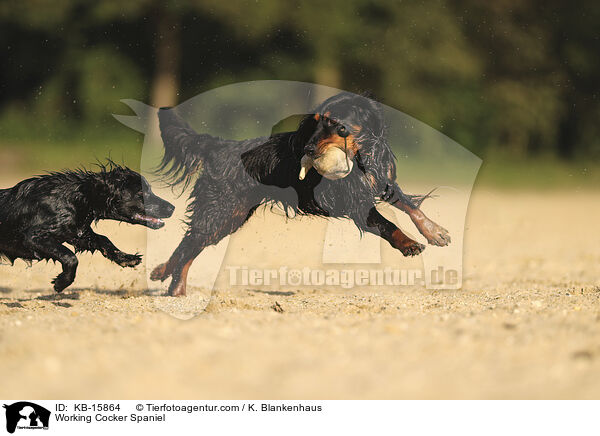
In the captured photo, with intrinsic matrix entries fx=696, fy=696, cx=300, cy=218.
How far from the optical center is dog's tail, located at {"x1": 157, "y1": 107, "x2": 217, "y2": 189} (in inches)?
217

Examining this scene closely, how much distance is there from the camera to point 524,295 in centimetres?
521

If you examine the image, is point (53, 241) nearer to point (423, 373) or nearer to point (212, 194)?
point (212, 194)

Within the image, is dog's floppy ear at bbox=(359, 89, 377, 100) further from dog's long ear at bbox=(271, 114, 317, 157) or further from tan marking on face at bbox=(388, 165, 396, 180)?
tan marking on face at bbox=(388, 165, 396, 180)

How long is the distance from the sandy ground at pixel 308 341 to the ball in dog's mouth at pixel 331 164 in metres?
0.93

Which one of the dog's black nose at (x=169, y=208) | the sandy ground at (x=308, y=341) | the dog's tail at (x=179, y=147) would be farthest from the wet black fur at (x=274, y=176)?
the sandy ground at (x=308, y=341)

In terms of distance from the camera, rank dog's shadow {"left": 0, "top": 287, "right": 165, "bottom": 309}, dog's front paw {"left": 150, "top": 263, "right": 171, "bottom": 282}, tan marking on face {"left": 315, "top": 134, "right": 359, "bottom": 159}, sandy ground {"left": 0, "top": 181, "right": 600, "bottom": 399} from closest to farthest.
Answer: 1. sandy ground {"left": 0, "top": 181, "right": 600, "bottom": 399}
2. tan marking on face {"left": 315, "top": 134, "right": 359, "bottom": 159}
3. dog's shadow {"left": 0, "top": 287, "right": 165, "bottom": 309}
4. dog's front paw {"left": 150, "top": 263, "right": 171, "bottom": 282}

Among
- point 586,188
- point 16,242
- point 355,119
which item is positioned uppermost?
point 586,188

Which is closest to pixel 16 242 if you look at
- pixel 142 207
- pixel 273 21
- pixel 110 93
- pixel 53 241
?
pixel 53 241

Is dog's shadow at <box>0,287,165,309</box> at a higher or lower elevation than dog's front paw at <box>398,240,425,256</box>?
lower

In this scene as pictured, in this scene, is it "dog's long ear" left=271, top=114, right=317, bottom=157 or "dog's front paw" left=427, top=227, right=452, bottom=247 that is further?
"dog's front paw" left=427, top=227, right=452, bottom=247

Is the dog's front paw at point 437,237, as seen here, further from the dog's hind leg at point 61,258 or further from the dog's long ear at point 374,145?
the dog's hind leg at point 61,258

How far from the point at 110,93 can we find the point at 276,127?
20116mm
